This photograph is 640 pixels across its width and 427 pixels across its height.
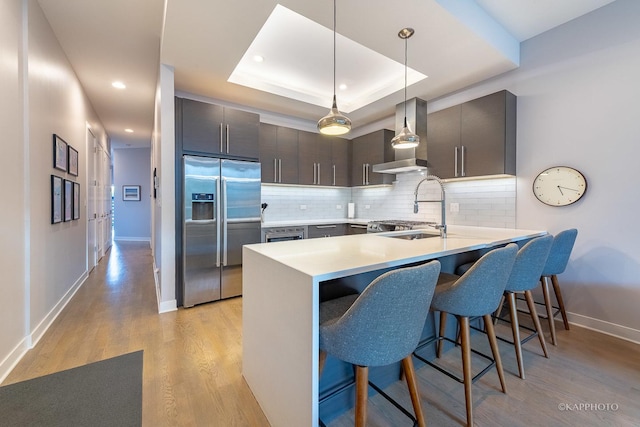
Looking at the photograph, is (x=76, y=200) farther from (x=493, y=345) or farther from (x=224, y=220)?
(x=493, y=345)

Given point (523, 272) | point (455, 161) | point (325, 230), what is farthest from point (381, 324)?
point (325, 230)

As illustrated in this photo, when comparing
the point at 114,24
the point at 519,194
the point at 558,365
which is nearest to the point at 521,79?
the point at 519,194

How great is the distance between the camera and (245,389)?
168 centimetres

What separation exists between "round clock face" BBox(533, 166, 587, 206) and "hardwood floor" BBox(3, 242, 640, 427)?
1.24 metres

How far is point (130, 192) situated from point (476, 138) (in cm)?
913

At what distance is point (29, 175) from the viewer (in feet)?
6.97

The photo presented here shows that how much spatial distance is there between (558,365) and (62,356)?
145 inches

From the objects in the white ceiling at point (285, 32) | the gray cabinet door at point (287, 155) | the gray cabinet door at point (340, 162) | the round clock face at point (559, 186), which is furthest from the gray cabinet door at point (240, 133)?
the round clock face at point (559, 186)

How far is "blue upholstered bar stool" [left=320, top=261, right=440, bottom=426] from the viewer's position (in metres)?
1.01

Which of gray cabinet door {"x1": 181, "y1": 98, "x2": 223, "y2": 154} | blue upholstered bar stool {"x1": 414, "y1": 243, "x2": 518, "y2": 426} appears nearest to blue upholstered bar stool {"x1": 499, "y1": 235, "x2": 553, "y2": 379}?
blue upholstered bar stool {"x1": 414, "y1": 243, "x2": 518, "y2": 426}

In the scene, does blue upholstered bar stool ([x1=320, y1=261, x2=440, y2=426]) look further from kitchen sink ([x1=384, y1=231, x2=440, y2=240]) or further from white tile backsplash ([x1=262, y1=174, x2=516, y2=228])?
white tile backsplash ([x1=262, y1=174, x2=516, y2=228])

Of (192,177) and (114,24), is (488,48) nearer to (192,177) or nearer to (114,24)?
(192,177)

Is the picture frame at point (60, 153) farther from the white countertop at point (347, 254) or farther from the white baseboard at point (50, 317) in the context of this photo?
the white countertop at point (347, 254)

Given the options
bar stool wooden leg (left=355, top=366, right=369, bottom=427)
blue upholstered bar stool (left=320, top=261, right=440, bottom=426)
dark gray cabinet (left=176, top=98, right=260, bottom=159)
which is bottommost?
bar stool wooden leg (left=355, top=366, right=369, bottom=427)
